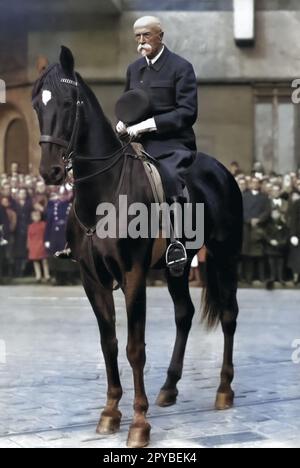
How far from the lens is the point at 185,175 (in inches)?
277

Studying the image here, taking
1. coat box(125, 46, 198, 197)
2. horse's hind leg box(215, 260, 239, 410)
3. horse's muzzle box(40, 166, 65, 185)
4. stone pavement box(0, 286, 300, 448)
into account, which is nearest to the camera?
horse's muzzle box(40, 166, 65, 185)

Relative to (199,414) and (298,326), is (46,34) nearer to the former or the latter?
(298,326)

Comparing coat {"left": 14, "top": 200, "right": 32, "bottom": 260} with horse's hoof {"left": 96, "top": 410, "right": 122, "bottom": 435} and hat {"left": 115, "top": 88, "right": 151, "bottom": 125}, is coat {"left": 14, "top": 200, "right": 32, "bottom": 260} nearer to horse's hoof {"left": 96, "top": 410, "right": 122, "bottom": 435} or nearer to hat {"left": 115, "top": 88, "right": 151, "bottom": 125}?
hat {"left": 115, "top": 88, "right": 151, "bottom": 125}

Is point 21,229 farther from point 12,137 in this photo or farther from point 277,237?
point 12,137

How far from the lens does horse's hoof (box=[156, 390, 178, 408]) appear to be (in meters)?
7.09

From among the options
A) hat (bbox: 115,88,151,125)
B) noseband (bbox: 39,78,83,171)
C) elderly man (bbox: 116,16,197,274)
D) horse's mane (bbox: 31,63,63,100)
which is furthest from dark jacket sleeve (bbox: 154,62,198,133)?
horse's mane (bbox: 31,63,63,100)

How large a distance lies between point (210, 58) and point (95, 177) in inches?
689

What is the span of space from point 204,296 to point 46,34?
16.9 m

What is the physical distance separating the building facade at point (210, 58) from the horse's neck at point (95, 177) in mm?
16975

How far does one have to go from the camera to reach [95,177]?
6156mm

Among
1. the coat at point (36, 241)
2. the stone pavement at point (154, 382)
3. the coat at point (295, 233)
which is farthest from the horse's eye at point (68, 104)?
the coat at point (36, 241)

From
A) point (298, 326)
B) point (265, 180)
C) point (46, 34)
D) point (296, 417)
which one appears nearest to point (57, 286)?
point (265, 180)

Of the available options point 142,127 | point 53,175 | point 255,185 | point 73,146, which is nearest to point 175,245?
point 142,127
